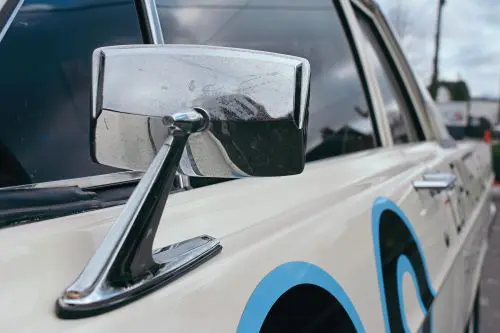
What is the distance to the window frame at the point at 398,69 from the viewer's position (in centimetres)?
274

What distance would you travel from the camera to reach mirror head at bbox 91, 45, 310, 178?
0.73 metres

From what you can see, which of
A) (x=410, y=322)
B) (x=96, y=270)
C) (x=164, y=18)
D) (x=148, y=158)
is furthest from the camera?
(x=410, y=322)

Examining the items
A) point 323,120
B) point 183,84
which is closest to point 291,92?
point 183,84

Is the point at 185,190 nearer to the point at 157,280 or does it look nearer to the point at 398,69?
the point at 157,280

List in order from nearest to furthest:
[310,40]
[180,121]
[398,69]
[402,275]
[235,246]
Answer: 1. [180,121]
2. [235,246]
3. [402,275]
4. [310,40]
5. [398,69]

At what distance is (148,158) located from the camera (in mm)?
804

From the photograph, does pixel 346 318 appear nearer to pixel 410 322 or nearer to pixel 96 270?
pixel 410 322

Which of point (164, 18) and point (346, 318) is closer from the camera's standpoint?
point (346, 318)

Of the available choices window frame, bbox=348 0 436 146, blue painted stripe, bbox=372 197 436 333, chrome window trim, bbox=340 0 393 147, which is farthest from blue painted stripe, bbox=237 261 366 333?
window frame, bbox=348 0 436 146

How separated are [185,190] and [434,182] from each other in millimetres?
1200

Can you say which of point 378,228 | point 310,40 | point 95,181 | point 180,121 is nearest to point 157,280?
point 180,121

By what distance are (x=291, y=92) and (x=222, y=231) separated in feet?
1.19

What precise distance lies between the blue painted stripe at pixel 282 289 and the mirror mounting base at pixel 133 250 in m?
0.18

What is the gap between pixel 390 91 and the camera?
9.73ft
